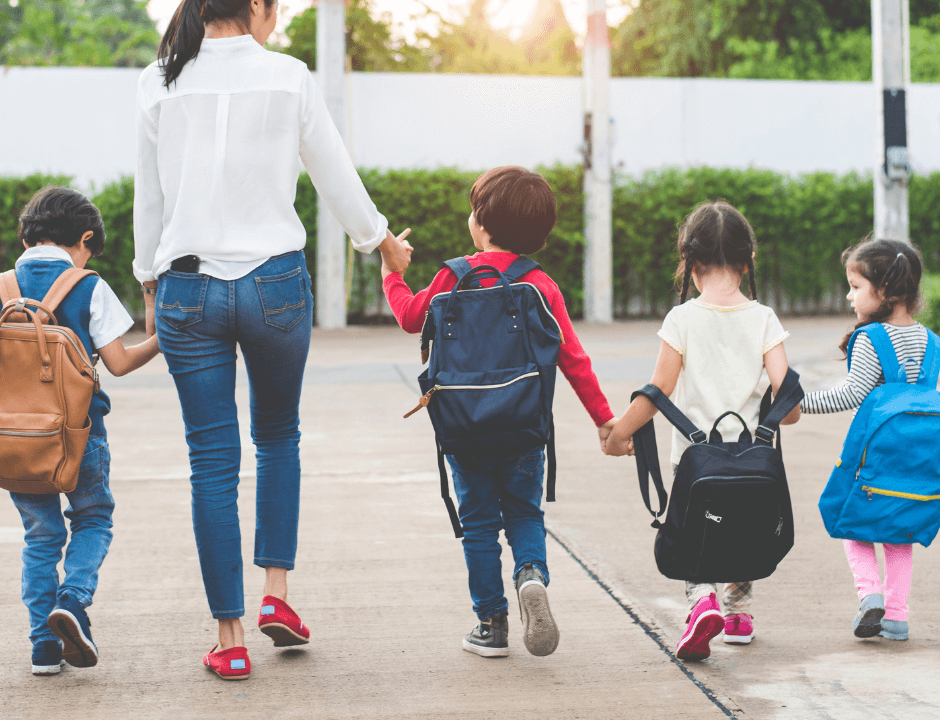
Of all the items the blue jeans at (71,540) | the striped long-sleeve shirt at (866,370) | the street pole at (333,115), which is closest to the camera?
the blue jeans at (71,540)

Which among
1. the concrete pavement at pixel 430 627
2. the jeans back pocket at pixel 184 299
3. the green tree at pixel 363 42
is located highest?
the green tree at pixel 363 42

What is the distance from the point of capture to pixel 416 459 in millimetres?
6195

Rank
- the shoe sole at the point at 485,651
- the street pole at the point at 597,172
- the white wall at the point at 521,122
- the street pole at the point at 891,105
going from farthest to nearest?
the street pole at the point at 597,172, the white wall at the point at 521,122, the street pole at the point at 891,105, the shoe sole at the point at 485,651

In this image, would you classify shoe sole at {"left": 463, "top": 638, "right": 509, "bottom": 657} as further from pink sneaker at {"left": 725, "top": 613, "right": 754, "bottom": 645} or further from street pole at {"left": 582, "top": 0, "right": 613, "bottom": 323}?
street pole at {"left": 582, "top": 0, "right": 613, "bottom": 323}

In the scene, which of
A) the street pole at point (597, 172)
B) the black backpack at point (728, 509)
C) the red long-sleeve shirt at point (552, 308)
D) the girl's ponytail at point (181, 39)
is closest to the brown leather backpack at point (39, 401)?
the girl's ponytail at point (181, 39)

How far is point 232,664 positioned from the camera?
2.92 metres

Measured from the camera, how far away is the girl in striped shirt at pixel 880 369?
3236 mm

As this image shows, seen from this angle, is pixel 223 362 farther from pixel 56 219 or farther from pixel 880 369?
pixel 880 369

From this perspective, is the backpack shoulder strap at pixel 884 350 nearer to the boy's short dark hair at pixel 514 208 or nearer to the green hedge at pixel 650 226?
the boy's short dark hair at pixel 514 208

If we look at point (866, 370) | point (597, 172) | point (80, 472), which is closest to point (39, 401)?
point (80, 472)

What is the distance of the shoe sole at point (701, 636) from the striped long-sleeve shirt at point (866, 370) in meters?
0.71

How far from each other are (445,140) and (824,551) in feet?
39.7

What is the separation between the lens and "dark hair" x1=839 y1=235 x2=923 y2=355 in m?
3.30

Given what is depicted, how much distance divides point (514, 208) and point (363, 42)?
640 inches
